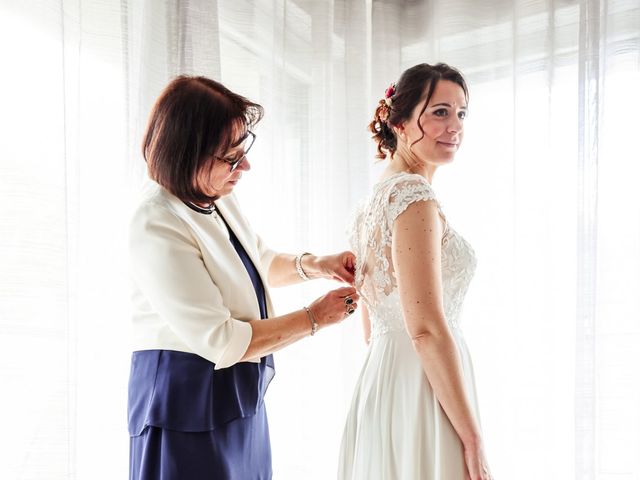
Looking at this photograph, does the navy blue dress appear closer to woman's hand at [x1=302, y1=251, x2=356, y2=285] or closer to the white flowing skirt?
the white flowing skirt

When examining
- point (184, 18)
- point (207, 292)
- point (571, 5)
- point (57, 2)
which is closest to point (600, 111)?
point (571, 5)

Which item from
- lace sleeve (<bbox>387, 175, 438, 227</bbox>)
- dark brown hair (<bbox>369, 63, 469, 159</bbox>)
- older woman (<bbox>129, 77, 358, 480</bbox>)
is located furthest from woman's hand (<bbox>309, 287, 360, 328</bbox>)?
dark brown hair (<bbox>369, 63, 469, 159</bbox>)

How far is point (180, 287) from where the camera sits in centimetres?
115

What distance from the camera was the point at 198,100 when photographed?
4.05 feet

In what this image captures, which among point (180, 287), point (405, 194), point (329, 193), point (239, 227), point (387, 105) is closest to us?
point (180, 287)

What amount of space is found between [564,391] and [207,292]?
141cm

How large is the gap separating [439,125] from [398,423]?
0.73 m

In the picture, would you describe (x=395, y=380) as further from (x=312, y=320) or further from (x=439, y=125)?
(x=439, y=125)

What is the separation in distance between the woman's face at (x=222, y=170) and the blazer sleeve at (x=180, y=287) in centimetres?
12

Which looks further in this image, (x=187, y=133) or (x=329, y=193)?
(x=329, y=193)

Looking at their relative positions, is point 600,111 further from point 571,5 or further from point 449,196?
Result: point 449,196

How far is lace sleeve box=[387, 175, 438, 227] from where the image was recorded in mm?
1258

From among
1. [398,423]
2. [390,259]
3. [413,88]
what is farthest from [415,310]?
[413,88]

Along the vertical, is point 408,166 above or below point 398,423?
above
